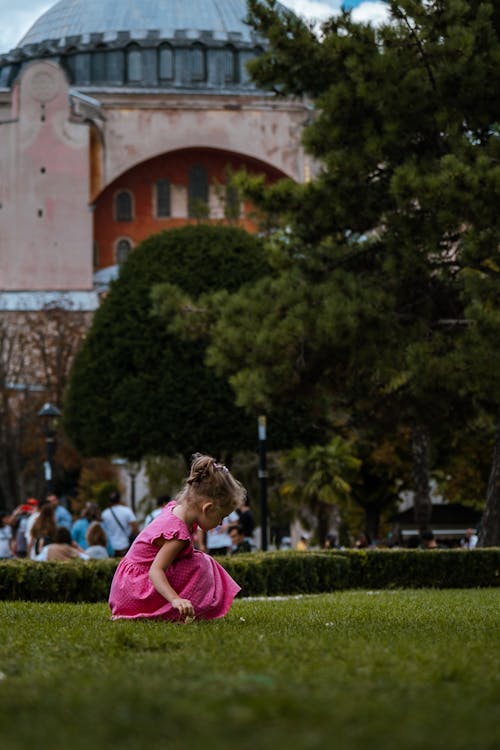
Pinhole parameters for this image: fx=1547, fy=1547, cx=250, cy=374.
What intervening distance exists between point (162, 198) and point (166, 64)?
7535 mm

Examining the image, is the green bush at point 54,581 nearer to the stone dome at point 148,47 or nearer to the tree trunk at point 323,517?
the tree trunk at point 323,517

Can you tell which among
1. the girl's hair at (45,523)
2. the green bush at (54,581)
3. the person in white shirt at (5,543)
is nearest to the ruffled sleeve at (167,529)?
the green bush at (54,581)

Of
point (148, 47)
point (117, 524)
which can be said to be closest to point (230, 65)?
point (148, 47)

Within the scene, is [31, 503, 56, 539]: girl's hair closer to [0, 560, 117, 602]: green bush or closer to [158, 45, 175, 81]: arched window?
[0, 560, 117, 602]: green bush

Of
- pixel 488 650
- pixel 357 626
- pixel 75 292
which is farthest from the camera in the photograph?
pixel 75 292

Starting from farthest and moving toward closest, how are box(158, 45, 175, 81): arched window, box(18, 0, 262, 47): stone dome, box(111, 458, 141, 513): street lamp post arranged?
box(18, 0, 262, 47): stone dome < box(158, 45, 175, 81): arched window < box(111, 458, 141, 513): street lamp post

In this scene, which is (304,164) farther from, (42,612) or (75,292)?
(42,612)

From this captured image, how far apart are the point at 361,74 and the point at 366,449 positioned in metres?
22.5

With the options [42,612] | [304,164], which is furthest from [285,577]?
[304,164]

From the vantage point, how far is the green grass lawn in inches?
135

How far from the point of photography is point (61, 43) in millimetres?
71312

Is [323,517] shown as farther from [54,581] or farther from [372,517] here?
[54,581]

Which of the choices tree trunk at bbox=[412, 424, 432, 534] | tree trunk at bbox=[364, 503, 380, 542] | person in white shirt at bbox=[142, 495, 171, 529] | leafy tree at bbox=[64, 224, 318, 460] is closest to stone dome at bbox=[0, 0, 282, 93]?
tree trunk at bbox=[364, 503, 380, 542]

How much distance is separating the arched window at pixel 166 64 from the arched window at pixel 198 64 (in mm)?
919
